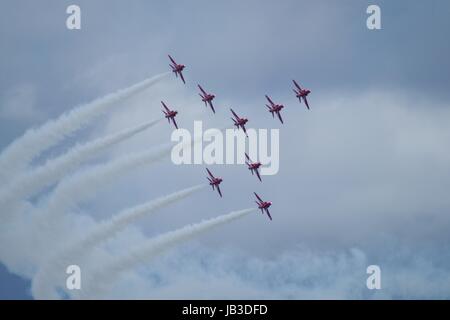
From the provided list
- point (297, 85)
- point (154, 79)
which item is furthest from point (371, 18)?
point (154, 79)

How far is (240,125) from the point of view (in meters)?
46.2

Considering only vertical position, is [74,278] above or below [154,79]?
below
